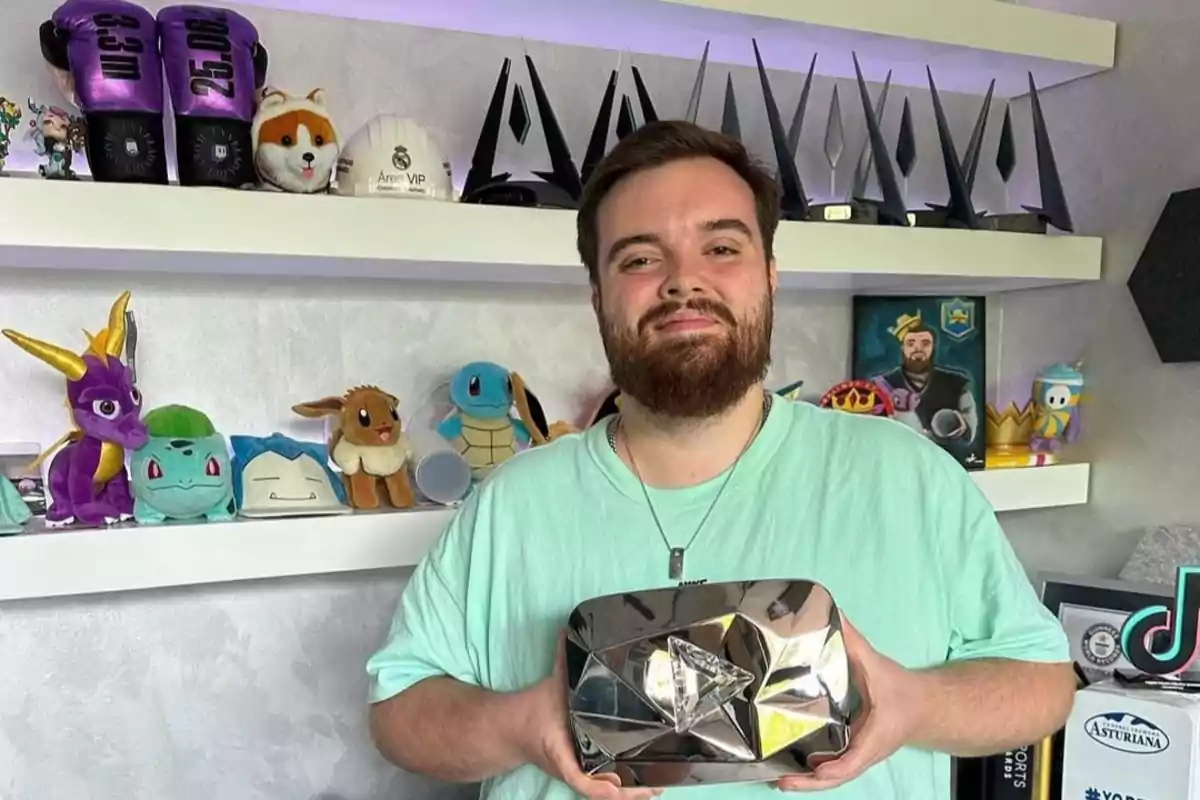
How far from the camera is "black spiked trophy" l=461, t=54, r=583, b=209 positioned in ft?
3.41

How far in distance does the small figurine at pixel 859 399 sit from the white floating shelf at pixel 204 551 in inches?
20.1

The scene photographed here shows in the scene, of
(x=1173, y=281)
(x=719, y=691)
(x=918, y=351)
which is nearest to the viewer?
(x=719, y=691)

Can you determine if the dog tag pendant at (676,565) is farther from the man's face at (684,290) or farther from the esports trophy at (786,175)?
the esports trophy at (786,175)

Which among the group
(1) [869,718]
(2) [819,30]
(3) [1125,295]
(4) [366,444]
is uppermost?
(2) [819,30]

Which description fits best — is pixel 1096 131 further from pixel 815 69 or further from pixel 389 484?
pixel 389 484

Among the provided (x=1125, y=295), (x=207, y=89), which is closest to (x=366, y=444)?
(x=207, y=89)

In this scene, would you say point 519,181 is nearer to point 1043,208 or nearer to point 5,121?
point 5,121

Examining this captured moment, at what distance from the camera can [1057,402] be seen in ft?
4.43

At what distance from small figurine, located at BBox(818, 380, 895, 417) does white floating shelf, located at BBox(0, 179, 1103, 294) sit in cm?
13

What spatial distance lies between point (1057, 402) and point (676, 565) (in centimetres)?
80

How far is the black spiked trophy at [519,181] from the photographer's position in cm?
104

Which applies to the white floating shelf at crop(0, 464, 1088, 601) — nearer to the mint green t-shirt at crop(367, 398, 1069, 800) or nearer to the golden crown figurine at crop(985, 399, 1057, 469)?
the mint green t-shirt at crop(367, 398, 1069, 800)

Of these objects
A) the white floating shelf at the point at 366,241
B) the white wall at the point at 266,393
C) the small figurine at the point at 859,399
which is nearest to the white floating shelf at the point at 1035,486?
the small figurine at the point at 859,399

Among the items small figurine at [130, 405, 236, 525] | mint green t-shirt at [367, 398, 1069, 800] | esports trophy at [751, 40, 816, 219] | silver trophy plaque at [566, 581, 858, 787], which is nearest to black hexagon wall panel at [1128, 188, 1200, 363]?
esports trophy at [751, 40, 816, 219]
